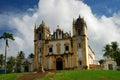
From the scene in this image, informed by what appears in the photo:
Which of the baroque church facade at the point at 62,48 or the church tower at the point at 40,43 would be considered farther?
the church tower at the point at 40,43

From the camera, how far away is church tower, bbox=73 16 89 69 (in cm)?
6107

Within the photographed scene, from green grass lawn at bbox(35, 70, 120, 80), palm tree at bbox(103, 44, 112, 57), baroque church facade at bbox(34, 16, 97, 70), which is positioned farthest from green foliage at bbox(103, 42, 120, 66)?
green grass lawn at bbox(35, 70, 120, 80)

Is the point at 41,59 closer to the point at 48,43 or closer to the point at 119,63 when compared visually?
the point at 48,43

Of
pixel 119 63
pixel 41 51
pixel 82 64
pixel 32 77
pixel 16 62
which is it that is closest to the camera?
pixel 32 77

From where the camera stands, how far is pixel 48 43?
65.7 m

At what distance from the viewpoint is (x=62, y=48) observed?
211 feet

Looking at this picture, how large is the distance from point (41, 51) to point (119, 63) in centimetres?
2441

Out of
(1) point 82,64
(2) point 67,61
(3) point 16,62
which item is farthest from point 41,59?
(3) point 16,62

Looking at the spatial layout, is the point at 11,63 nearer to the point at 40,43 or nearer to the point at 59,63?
the point at 40,43

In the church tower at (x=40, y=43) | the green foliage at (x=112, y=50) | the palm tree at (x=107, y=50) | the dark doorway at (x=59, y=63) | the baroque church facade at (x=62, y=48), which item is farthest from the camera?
the palm tree at (x=107, y=50)

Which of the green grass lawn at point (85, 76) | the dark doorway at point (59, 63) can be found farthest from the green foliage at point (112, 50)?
the green grass lawn at point (85, 76)

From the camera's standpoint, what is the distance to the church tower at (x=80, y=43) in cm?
6107

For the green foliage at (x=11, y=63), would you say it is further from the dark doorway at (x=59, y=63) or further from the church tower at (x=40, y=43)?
the dark doorway at (x=59, y=63)

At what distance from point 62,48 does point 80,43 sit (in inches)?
211
